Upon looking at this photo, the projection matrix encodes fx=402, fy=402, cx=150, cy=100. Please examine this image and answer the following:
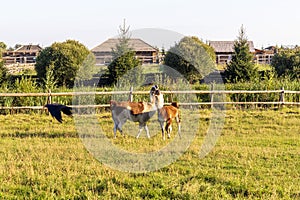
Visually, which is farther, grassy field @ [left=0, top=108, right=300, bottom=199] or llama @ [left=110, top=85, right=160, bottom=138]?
llama @ [left=110, top=85, right=160, bottom=138]

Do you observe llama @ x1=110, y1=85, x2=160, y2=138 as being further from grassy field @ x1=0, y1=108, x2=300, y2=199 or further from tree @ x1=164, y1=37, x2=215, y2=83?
tree @ x1=164, y1=37, x2=215, y2=83

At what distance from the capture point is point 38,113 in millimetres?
15766

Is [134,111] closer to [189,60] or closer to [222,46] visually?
[189,60]

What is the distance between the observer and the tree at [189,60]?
21828 millimetres

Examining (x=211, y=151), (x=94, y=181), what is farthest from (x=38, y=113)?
(x=94, y=181)

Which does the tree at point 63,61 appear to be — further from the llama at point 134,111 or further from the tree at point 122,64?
the llama at point 134,111

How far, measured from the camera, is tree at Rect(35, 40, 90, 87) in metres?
26.3

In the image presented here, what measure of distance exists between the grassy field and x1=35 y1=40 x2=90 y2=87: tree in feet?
50.0

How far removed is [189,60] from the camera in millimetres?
22156

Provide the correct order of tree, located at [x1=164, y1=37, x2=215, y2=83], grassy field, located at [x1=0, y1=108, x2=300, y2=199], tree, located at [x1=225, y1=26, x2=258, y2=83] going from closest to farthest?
grassy field, located at [x1=0, y1=108, x2=300, y2=199] < tree, located at [x1=164, y1=37, x2=215, y2=83] < tree, located at [x1=225, y1=26, x2=258, y2=83]

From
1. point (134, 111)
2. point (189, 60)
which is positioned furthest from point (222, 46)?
point (134, 111)

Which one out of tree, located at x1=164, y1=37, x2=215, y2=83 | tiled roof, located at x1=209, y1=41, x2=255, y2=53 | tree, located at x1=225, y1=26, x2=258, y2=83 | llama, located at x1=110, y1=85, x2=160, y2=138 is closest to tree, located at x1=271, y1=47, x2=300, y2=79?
tree, located at x1=225, y1=26, x2=258, y2=83

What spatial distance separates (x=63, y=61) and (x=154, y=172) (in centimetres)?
2105

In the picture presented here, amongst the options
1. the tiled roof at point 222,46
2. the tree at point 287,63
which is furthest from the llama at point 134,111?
the tiled roof at point 222,46
